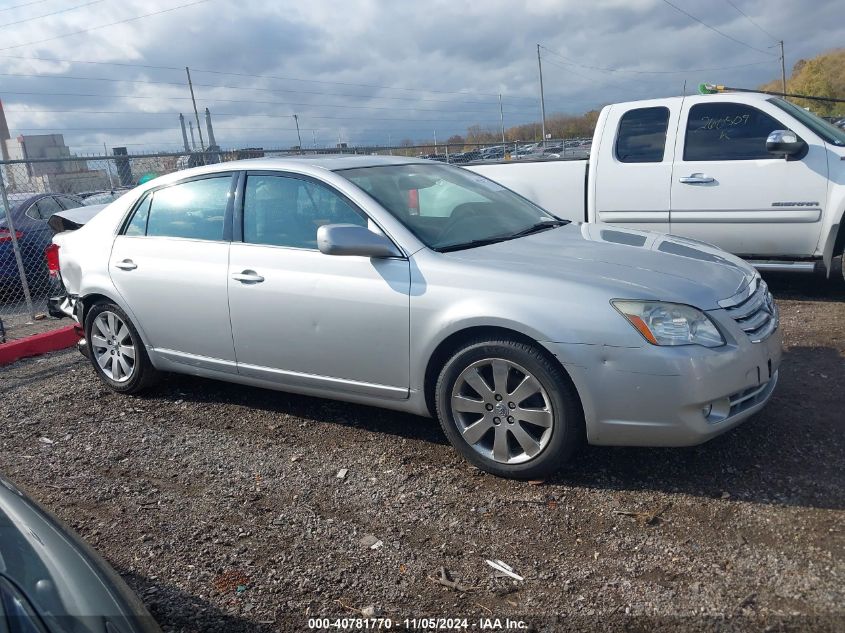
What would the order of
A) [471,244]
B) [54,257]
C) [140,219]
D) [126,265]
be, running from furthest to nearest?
[54,257] < [140,219] < [126,265] < [471,244]

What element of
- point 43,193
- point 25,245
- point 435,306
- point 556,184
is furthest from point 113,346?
point 43,193

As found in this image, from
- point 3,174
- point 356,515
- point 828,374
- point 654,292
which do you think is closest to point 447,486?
point 356,515

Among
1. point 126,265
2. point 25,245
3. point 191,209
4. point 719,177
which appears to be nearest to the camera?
point 191,209

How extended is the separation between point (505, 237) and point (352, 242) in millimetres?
970

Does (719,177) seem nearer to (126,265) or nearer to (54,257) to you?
(126,265)

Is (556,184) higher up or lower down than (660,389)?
higher up

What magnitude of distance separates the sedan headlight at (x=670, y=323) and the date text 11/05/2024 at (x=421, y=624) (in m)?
1.38

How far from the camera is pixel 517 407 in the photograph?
3588mm

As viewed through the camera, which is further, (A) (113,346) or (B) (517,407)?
(A) (113,346)

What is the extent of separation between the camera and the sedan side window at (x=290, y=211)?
4238mm

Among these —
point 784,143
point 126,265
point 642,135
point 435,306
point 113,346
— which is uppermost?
point 642,135

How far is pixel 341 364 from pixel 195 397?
171cm

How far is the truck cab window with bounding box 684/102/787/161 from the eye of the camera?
6793mm

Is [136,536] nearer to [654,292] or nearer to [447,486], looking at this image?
[447,486]
